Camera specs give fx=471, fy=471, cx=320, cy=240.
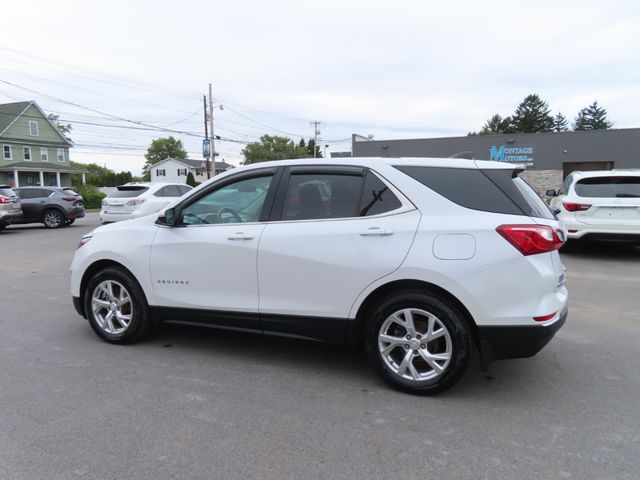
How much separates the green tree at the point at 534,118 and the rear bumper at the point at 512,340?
87.7 m

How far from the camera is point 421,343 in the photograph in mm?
3350

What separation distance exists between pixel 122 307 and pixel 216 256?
1.23 meters

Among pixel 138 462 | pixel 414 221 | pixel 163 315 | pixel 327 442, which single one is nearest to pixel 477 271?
pixel 414 221

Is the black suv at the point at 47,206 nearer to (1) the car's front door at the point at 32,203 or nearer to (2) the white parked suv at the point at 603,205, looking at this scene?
(1) the car's front door at the point at 32,203

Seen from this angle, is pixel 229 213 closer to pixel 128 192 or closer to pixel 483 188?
pixel 483 188

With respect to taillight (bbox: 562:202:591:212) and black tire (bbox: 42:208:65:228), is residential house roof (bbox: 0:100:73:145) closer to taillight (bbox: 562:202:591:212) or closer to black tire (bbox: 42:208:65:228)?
black tire (bbox: 42:208:65:228)

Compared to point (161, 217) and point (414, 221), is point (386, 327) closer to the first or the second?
point (414, 221)

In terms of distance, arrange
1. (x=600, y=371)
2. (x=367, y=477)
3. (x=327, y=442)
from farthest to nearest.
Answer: (x=600, y=371)
(x=327, y=442)
(x=367, y=477)

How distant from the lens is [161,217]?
14.0 ft

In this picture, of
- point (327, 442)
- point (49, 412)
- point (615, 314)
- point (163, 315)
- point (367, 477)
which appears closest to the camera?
point (367, 477)

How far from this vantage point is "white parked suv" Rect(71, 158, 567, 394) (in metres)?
3.19

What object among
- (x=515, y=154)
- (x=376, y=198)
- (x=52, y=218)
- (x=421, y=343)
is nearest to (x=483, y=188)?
(x=376, y=198)

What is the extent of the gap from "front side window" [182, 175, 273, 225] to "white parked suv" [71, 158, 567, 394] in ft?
0.04

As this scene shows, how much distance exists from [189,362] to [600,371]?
342 centimetres
